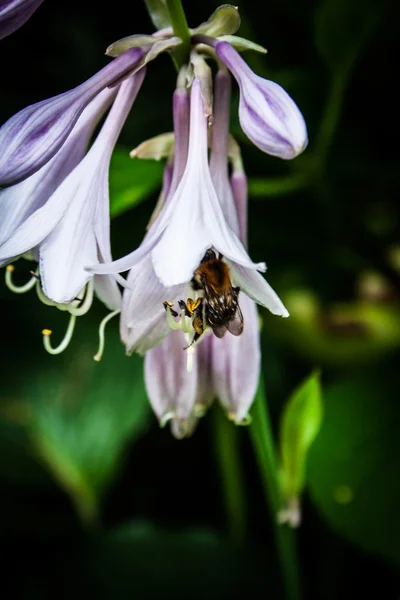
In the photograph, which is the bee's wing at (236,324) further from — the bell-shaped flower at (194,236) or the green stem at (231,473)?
the green stem at (231,473)

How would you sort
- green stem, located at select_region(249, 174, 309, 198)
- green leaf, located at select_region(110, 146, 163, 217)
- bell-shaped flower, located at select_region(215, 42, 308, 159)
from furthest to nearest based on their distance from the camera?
green stem, located at select_region(249, 174, 309, 198) < green leaf, located at select_region(110, 146, 163, 217) < bell-shaped flower, located at select_region(215, 42, 308, 159)

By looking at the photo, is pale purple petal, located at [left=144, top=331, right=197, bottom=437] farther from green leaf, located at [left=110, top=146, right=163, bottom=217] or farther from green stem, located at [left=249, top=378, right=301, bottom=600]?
green leaf, located at [left=110, top=146, right=163, bottom=217]

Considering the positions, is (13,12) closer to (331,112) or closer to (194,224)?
(194,224)

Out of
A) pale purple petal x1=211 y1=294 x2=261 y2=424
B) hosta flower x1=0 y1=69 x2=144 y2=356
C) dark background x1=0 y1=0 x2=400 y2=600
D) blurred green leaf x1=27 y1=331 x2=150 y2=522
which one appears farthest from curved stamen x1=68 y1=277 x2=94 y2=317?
blurred green leaf x1=27 y1=331 x2=150 y2=522

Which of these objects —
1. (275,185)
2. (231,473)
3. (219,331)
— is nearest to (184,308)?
(219,331)

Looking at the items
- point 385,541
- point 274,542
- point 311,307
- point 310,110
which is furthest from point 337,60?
point 274,542

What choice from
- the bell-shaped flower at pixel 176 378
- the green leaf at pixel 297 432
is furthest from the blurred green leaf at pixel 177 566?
the bell-shaped flower at pixel 176 378
